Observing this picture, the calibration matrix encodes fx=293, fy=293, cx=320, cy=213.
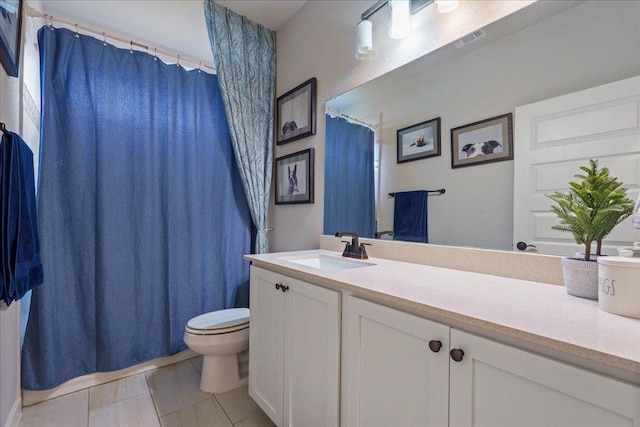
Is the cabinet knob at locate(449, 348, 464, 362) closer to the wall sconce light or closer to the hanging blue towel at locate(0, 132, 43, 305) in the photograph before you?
the wall sconce light

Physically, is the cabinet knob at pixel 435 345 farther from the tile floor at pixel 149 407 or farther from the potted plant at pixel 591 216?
the tile floor at pixel 149 407

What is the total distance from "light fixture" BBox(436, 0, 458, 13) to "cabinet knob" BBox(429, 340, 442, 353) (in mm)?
1291

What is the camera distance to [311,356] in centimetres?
117

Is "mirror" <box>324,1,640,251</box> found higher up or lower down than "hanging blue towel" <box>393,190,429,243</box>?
higher up

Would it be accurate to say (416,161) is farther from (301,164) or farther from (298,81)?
(298,81)

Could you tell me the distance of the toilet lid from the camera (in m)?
1.81

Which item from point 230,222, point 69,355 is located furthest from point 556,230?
point 69,355

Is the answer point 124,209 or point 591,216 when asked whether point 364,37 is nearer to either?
point 591,216

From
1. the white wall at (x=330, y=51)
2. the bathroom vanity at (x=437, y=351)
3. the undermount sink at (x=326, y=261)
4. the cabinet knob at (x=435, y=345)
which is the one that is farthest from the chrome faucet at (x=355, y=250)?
the cabinet knob at (x=435, y=345)

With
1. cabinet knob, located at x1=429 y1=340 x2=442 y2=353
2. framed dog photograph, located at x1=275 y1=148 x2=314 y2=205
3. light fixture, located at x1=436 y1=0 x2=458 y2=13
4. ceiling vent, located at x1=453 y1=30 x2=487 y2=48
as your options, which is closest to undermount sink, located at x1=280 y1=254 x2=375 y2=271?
framed dog photograph, located at x1=275 y1=148 x2=314 y2=205

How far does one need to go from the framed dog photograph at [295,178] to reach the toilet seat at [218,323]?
2.93 feet

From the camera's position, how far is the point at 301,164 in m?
2.11

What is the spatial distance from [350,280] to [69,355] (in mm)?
1891

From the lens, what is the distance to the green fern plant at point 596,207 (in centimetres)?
78
